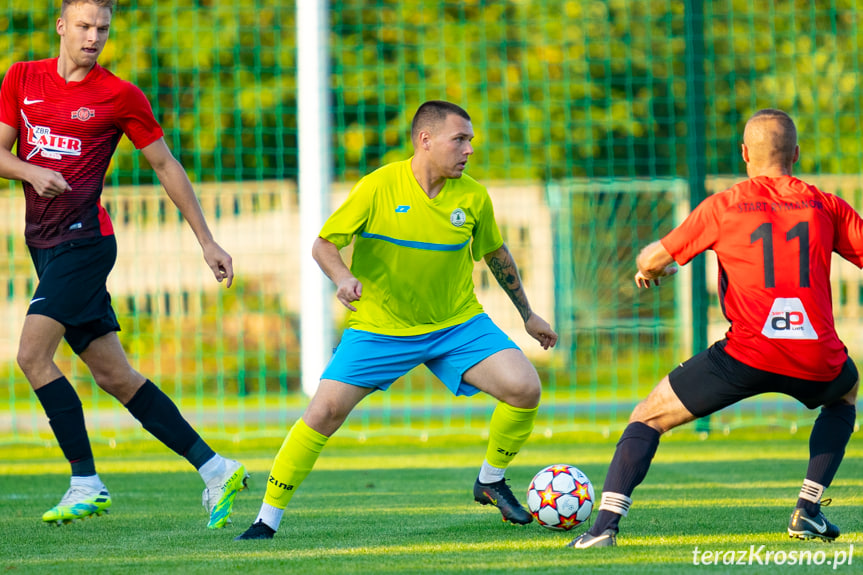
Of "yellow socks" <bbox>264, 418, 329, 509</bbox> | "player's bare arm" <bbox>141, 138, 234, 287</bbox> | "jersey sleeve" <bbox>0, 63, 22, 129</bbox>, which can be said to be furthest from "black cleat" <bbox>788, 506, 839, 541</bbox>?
"jersey sleeve" <bbox>0, 63, 22, 129</bbox>

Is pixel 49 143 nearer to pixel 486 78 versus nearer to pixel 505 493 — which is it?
pixel 505 493

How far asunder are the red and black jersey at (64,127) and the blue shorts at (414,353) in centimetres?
137

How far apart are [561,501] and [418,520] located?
0.80m

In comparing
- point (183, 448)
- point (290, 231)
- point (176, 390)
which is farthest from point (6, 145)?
point (290, 231)

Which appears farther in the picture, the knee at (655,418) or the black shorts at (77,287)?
the black shorts at (77,287)

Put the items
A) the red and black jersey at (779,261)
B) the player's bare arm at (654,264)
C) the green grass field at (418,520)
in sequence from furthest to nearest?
the player's bare arm at (654,264), the red and black jersey at (779,261), the green grass field at (418,520)

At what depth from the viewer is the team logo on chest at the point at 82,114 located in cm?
540

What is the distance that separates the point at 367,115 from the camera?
14414 mm

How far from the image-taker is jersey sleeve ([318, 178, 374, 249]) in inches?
202

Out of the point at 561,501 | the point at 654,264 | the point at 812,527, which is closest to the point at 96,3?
the point at 654,264

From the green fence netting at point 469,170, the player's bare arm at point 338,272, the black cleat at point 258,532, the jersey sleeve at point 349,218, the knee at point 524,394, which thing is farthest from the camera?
the green fence netting at point 469,170

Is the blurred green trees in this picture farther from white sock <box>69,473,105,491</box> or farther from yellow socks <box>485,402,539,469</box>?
yellow socks <box>485,402,539,469</box>

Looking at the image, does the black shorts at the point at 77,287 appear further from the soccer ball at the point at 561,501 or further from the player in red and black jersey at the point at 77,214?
the soccer ball at the point at 561,501

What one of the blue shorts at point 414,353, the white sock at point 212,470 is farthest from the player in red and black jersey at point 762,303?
the white sock at point 212,470
